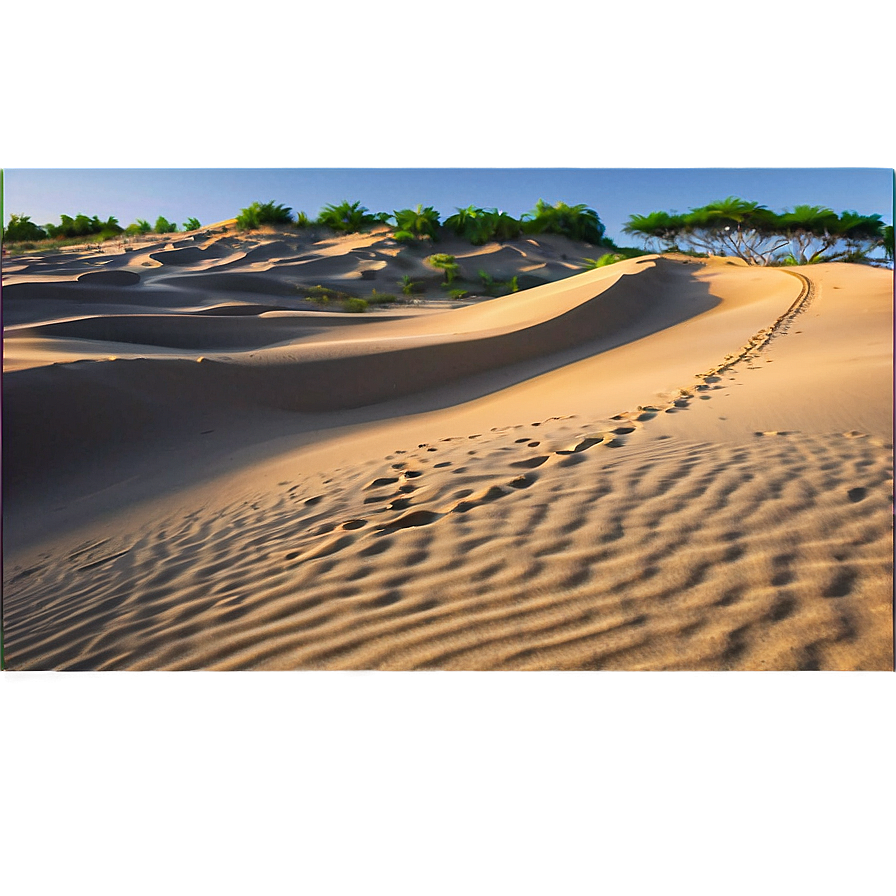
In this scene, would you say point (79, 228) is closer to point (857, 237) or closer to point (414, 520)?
point (414, 520)

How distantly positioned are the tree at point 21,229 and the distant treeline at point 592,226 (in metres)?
0.35

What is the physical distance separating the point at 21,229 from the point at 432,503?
250 centimetres

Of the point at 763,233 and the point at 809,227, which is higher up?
the point at 763,233

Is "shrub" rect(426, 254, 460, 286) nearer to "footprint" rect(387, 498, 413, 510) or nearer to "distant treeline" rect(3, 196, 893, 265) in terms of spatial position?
"distant treeline" rect(3, 196, 893, 265)

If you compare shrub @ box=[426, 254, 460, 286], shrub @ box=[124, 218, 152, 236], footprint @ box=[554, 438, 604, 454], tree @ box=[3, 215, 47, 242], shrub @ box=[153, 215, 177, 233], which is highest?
shrub @ box=[426, 254, 460, 286]

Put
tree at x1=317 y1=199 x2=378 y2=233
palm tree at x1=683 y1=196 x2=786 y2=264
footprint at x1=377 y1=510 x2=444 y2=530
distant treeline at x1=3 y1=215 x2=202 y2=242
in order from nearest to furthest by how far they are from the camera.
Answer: footprint at x1=377 y1=510 x2=444 y2=530 < distant treeline at x1=3 y1=215 x2=202 y2=242 < tree at x1=317 y1=199 x2=378 y2=233 < palm tree at x1=683 y1=196 x2=786 y2=264

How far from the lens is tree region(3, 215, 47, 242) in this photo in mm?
3447

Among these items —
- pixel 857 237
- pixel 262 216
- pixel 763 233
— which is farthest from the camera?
pixel 763 233

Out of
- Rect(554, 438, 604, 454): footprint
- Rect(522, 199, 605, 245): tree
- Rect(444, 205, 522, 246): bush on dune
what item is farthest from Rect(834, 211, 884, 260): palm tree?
Rect(554, 438, 604, 454): footprint

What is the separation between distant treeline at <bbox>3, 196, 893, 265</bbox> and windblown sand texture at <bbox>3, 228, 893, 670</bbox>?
745mm

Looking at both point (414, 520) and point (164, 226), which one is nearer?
point (414, 520)

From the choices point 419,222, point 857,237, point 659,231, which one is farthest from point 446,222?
point 857,237

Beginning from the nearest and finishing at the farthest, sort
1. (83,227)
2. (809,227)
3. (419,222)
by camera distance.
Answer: (83,227) → (419,222) → (809,227)

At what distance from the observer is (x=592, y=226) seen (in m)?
7.50
